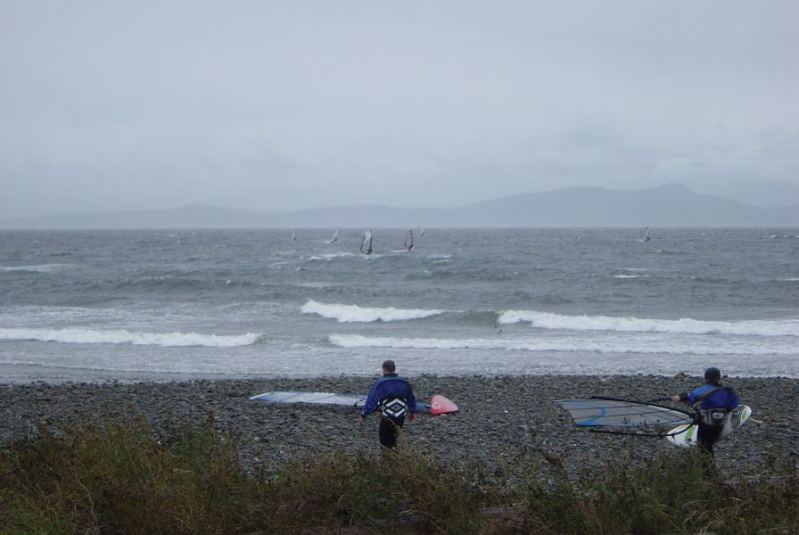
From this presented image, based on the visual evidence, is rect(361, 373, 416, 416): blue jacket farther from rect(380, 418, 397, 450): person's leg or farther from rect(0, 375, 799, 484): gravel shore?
rect(0, 375, 799, 484): gravel shore

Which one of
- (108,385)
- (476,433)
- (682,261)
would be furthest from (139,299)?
(682,261)

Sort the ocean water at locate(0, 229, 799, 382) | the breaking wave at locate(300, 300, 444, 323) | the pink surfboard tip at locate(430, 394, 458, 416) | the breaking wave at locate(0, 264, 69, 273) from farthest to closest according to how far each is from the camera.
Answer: the breaking wave at locate(0, 264, 69, 273)
the breaking wave at locate(300, 300, 444, 323)
the ocean water at locate(0, 229, 799, 382)
the pink surfboard tip at locate(430, 394, 458, 416)

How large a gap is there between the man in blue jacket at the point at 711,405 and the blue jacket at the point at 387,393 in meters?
2.52

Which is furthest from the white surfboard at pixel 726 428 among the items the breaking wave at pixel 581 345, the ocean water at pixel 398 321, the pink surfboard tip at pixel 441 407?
the breaking wave at pixel 581 345

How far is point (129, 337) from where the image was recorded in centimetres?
2008

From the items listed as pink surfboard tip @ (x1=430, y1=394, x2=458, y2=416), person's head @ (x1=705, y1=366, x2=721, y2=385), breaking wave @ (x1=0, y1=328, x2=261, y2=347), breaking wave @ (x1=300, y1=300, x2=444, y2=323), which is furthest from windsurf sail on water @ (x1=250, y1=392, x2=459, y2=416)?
breaking wave @ (x1=300, y1=300, x2=444, y2=323)

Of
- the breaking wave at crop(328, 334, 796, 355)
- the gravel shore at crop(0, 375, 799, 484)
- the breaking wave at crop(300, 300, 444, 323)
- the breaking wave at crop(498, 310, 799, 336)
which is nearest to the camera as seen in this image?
the gravel shore at crop(0, 375, 799, 484)

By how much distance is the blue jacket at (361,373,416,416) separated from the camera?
6730 mm

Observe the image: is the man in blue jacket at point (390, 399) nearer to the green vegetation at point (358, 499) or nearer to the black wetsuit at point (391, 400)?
the black wetsuit at point (391, 400)

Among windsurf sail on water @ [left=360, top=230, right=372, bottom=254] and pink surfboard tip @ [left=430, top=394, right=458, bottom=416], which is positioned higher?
windsurf sail on water @ [left=360, top=230, right=372, bottom=254]

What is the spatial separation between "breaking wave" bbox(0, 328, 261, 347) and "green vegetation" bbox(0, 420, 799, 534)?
14.6 m

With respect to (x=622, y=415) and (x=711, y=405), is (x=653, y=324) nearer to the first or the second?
(x=622, y=415)

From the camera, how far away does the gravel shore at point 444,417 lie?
27.3ft

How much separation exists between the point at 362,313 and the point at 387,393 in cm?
1885
